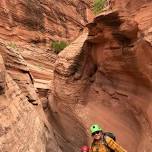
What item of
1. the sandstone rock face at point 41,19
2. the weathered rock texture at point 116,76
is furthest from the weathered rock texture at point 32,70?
the weathered rock texture at point 116,76

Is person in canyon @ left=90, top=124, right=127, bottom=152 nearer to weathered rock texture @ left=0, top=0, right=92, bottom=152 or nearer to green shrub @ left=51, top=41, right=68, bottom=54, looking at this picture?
weathered rock texture @ left=0, top=0, right=92, bottom=152

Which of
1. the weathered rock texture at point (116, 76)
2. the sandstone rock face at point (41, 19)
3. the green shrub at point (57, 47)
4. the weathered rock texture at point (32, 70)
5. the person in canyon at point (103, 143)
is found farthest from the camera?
the green shrub at point (57, 47)

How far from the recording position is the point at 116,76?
11.4 m

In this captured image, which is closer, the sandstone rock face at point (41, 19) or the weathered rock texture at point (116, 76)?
the weathered rock texture at point (116, 76)

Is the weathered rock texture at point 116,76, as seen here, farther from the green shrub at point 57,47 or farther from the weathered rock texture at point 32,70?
the green shrub at point 57,47

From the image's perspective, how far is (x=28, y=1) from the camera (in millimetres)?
23125

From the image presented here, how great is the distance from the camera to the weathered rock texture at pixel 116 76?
31.0ft

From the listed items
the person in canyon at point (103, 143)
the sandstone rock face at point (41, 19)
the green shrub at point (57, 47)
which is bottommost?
the green shrub at point (57, 47)

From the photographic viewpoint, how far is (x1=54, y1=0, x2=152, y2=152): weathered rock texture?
946 centimetres

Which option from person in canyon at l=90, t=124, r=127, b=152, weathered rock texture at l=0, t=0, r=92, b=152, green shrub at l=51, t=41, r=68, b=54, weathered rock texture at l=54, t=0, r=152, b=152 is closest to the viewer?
weathered rock texture at l=0, t=0, r=92, b=152

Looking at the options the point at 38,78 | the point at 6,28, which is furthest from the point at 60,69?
the point at 6,28

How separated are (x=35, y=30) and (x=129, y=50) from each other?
13820mm

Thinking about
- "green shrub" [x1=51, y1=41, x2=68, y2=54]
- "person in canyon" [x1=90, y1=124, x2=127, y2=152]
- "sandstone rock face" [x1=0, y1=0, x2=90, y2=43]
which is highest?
"sandstone rock face" [x1=0, y1=0, x2=90, y2=43]

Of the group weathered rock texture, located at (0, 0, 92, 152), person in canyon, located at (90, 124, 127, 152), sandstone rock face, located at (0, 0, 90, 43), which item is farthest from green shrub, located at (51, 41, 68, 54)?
person in canyon, located at (90, 124, 127, 152)
